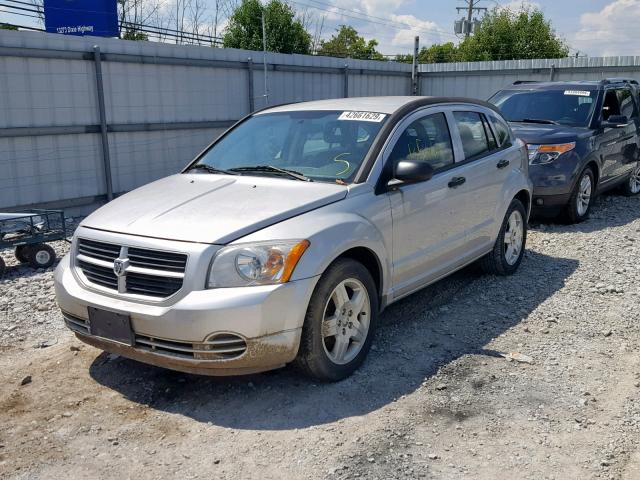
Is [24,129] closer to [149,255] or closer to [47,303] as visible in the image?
[47,303]

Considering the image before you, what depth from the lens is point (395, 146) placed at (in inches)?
187

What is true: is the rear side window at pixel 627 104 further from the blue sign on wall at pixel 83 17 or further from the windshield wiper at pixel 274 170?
the blue sign on wall at pixel 83 17

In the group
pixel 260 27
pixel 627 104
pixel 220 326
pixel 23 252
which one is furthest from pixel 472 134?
pixel 260 27

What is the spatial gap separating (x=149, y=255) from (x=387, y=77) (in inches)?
527

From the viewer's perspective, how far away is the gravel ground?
3.35m

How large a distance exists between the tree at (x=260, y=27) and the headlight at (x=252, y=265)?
2340 cm

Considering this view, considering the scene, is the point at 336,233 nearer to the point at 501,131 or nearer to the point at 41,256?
the point at 501,131

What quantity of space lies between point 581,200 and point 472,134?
373 cm

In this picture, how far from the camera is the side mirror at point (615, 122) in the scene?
8.95 metres

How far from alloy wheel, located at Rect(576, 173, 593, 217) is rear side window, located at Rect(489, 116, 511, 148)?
2661mm

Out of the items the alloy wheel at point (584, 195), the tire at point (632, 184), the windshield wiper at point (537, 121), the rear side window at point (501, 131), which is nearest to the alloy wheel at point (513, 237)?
the rear side window at point (501, 131)

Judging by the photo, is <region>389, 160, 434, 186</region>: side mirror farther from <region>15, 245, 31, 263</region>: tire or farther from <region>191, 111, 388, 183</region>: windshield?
<region>15, 245, 31, 263</region>: tire

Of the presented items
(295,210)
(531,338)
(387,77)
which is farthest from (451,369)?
(387,77)

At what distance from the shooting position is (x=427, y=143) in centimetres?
516
